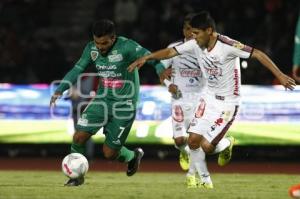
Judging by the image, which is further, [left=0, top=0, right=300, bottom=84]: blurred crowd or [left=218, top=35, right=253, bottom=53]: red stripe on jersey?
[left=0, top=0, right=300, bottom=84]: blurred crowd

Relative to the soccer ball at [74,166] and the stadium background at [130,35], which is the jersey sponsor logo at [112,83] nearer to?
the soccer ball at [74,166]

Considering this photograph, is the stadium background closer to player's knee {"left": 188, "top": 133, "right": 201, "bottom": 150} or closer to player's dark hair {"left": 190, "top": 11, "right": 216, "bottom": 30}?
player's knee {"left": 188, "top": 133, "right": 201, "bottom": 150}

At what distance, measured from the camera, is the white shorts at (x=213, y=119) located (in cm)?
1138

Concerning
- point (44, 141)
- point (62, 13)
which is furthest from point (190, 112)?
point (62, 13)

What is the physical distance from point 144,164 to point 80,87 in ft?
6.28

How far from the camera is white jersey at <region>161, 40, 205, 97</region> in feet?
43.8

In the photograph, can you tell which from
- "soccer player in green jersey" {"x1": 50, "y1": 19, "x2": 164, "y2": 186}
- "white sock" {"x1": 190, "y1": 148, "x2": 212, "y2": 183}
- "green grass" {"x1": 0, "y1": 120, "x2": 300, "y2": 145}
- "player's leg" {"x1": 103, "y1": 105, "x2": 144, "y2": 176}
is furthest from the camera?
"green grass" {"x1": 0, "y1": 120, "x2": 300, "y2": 145}

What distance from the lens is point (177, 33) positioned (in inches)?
782

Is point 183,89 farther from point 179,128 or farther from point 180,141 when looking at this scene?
point 180,141

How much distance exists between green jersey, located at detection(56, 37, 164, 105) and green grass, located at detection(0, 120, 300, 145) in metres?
5.63

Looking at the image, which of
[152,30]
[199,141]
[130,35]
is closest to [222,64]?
[199,141]

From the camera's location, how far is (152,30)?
19.9 meters

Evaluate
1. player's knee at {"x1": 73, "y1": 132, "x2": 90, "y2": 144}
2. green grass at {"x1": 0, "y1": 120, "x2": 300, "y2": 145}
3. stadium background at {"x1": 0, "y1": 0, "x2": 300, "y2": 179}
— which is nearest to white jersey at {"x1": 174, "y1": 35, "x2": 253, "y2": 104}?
player's knee at {"x1": 73, "y1": 132, "x2": 90, "y2": 144}

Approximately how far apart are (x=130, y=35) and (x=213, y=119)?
884 centimetres
